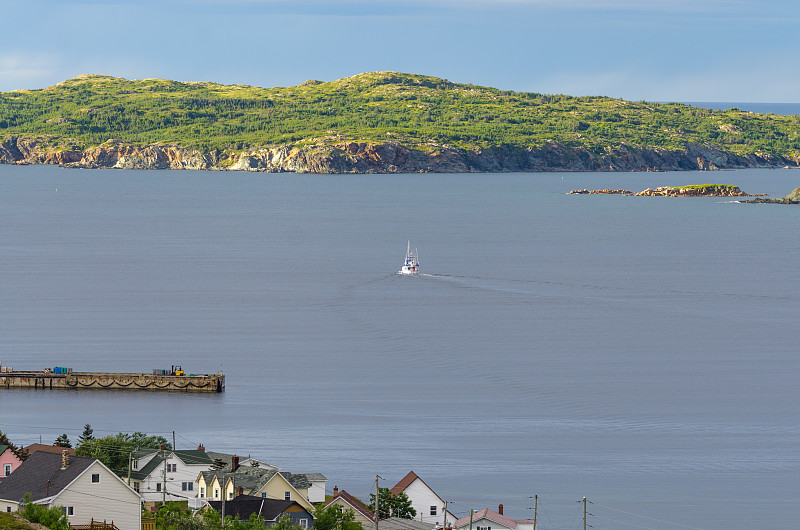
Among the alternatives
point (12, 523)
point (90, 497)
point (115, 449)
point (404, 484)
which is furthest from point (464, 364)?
point (12, 523)

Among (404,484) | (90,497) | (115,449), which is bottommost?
(404,484)

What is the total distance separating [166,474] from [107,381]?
2711 centimetres

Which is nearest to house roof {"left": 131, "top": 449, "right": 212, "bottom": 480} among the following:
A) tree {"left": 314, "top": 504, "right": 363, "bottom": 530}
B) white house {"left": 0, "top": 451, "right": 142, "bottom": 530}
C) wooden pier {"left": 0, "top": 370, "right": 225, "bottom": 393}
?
A: white house {"left": 0, "top": 451, "right": 142, "bottom": 530}

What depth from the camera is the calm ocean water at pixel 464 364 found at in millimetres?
58875

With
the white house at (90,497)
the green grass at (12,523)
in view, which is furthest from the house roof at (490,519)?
the green grass at (12,523)

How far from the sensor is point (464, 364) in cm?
8375

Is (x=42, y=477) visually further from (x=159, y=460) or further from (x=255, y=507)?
(x=159, y=460)

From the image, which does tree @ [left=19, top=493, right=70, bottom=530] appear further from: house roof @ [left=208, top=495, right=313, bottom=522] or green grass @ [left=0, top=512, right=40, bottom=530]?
house roof @ [left=208, top=495, right=313, bottom=522]

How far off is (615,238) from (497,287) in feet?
192

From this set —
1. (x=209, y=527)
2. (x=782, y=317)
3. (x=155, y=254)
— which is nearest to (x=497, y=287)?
(x=782, y=317)

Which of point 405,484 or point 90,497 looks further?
point 405,484

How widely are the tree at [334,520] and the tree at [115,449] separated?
11385 millimetres

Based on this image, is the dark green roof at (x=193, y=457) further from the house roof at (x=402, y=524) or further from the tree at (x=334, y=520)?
the tree at (x=334, y=520)

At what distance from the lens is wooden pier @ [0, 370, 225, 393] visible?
76812 millimetres
